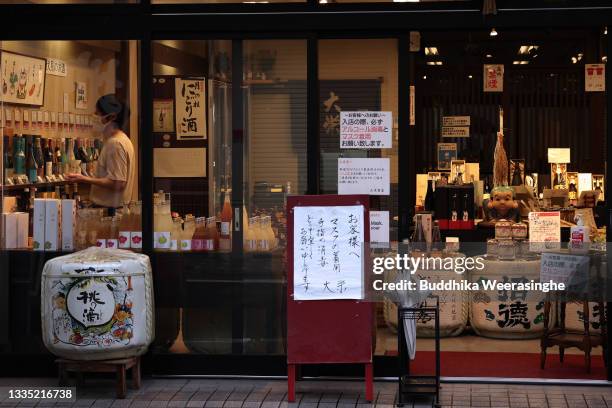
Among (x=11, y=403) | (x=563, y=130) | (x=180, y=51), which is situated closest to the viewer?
(x=11, y=403)

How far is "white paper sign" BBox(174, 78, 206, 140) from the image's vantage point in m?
7.92

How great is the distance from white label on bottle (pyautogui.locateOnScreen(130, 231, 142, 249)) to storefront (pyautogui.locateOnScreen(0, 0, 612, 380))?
0.06 feet

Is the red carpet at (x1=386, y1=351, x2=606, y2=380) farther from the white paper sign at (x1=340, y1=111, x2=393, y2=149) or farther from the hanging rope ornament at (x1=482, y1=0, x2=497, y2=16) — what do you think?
the hanging rope ornament at (x1=482, y1=0, x2=497, y2=16)

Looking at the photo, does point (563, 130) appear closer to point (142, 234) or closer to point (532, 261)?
point (532, 261)

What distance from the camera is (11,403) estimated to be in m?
7.37

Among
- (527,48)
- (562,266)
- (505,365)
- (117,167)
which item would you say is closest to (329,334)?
(505,365)

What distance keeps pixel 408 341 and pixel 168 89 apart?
2.72 metres

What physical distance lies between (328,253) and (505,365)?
2184 mm

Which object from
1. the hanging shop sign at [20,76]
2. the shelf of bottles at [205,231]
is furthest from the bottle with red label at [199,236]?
the hanging shop sign at [20,76]

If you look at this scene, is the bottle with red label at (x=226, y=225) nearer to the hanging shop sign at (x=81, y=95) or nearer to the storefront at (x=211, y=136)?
the storefront at (x=211, y=136)

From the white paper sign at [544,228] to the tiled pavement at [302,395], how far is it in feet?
6.85

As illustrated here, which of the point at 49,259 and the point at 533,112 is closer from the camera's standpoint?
the point at 49,259

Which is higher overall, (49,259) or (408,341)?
(49,259)

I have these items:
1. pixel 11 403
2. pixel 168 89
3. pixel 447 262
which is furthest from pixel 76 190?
pixel 447 262
